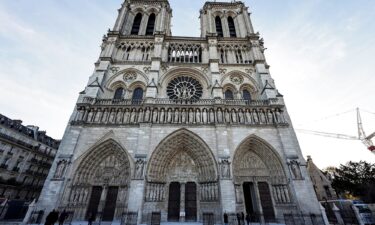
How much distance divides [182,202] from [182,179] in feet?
4.76

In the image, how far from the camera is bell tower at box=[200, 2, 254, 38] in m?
20.8

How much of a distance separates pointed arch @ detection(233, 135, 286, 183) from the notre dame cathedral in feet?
0.23

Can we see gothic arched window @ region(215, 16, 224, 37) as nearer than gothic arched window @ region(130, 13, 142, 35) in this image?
No

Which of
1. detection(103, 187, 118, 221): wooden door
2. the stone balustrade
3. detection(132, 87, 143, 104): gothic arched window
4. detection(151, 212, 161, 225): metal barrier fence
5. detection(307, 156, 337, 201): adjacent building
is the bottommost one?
detection(151, 212, 161, 225): metal barrier fence

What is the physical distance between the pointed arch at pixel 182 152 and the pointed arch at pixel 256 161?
181 centimetres

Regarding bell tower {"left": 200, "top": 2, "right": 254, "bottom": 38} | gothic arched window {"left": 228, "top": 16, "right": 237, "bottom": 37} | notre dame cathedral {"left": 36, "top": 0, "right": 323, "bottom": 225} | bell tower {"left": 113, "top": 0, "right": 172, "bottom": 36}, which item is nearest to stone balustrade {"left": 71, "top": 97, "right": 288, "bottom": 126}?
notre dame cathedral {"left": 36, "top": 0, "right": 323, "bottom": 225}

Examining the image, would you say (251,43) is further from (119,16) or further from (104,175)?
(104,175)

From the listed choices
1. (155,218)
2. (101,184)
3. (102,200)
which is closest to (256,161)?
(155,218)

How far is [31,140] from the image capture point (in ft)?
63.2

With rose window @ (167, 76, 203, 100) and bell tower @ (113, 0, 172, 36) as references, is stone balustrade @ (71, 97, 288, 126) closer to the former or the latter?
rose window @ (167, 76, 203, 100)

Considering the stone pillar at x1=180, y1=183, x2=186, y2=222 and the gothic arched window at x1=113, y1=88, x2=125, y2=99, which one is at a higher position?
the gothic arched window at x1=113, y1=88, x2=125, y2=99

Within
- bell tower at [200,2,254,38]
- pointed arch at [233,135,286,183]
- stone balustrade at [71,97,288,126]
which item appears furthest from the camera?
bell tower at [200,2,254,38]

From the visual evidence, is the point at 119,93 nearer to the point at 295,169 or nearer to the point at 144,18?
the point at 144,18

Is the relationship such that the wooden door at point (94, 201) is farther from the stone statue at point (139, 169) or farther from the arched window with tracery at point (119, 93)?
the arched window with tracery at point (119, 93)
